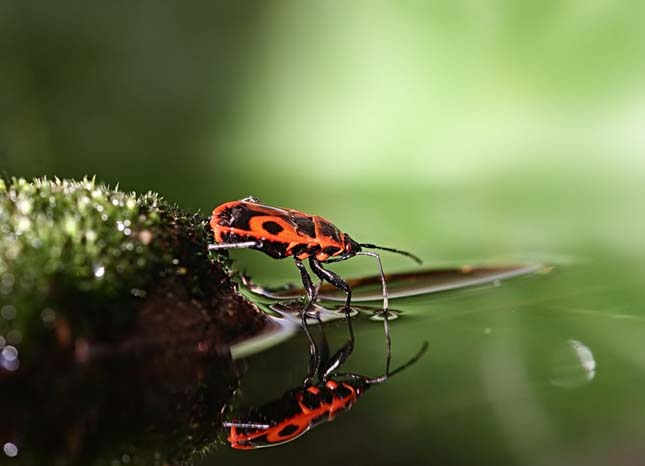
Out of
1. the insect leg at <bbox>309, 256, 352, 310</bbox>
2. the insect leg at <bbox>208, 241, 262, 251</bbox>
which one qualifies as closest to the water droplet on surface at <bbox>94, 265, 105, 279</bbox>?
the insect leg at <bbox>208, 241, 262, 251</bbox>

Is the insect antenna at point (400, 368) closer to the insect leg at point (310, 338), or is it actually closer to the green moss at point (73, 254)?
the insect leg at point (310, 338)

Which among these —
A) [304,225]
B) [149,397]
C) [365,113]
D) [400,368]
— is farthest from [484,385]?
[365,113]

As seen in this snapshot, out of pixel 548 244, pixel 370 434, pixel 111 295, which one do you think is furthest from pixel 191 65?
pixel 370 434

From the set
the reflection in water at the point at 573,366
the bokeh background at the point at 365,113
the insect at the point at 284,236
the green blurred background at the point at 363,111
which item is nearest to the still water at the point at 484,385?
the reflection in water at the point at 573,366

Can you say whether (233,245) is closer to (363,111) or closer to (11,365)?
(11,365)

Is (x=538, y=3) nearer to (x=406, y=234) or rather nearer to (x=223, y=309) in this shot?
(x=406, y=234)

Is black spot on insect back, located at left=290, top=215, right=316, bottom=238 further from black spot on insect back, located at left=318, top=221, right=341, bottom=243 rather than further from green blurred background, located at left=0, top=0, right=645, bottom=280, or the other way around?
green blurred background, located at left=0, top=0, right=645, bottom=280
